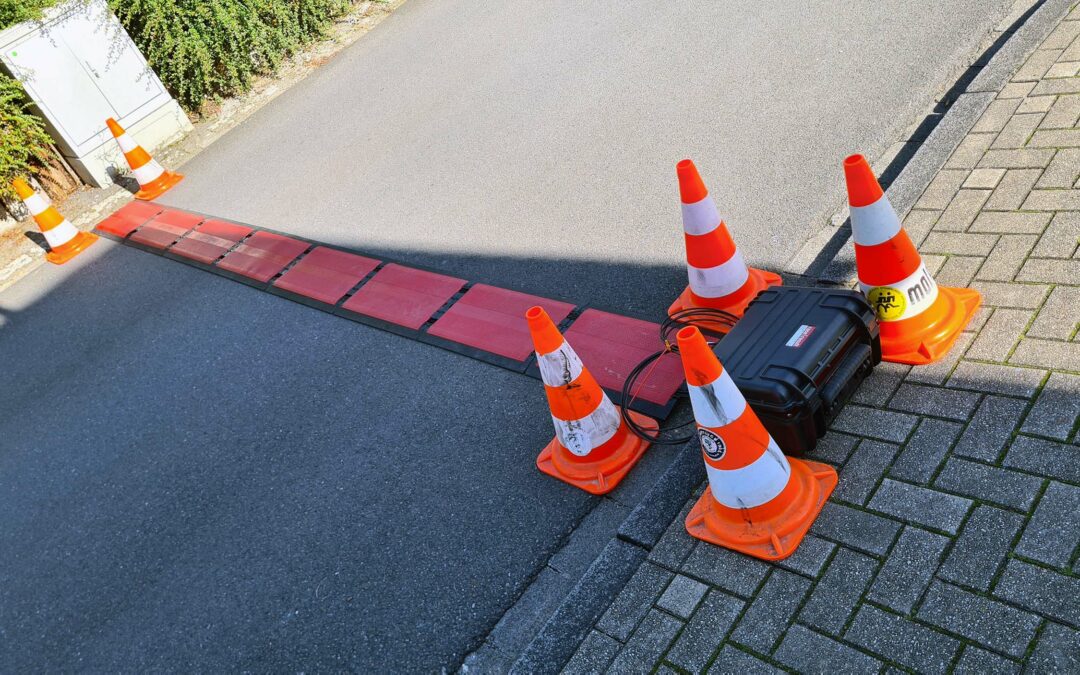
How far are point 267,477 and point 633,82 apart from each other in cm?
466

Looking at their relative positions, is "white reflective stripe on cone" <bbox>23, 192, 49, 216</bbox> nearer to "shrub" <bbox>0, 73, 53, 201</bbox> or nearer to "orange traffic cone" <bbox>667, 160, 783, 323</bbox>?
"shrub" <bbox>0, 73, 53, 201</bbox>

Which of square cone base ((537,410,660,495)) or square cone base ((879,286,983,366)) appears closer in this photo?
square cone base ((879,286,983,366))

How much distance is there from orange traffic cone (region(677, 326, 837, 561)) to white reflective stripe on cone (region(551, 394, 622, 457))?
72 cm

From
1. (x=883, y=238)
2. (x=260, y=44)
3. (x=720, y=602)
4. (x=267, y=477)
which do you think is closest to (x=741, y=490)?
(x=720, y=602)

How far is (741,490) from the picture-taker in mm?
3266

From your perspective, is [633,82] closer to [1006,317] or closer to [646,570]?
[1006,317]

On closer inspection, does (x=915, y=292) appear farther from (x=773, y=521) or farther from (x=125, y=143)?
(x=125, y=143)

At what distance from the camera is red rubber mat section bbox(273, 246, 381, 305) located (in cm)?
630

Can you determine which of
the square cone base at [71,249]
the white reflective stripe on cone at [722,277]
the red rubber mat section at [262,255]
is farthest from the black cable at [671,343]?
the square cone base at [71,249]

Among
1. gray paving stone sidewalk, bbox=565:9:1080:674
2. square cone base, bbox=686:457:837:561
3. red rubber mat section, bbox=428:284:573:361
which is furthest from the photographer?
red rubber mat section, bbox=428:284:573:361

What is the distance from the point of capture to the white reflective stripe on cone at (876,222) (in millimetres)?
3660

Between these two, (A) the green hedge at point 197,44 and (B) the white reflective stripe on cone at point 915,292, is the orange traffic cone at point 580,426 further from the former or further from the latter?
(A) the green hedge at point 197,44

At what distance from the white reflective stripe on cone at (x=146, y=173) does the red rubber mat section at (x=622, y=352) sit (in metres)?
6.11

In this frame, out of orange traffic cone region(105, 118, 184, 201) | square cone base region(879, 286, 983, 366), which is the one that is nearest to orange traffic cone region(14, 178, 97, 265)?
orange traffic cone region(105, 118, 184, 201)
